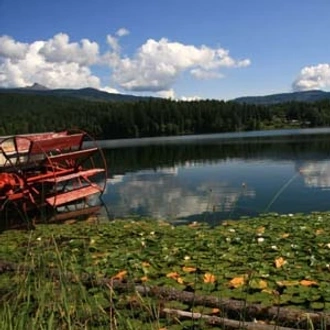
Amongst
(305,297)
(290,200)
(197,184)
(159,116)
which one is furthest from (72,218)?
(159,116)

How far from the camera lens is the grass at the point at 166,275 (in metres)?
3.62

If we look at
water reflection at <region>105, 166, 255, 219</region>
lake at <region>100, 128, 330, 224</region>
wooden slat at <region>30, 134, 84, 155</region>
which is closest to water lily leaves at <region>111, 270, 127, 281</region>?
lake at <region>100, 128, 330, 224</region>

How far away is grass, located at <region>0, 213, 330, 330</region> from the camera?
362 centimetres

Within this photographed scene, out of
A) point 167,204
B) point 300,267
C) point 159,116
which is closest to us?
point 300,267

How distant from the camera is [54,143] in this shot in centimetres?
1878

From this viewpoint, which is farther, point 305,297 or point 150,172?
point 150,172

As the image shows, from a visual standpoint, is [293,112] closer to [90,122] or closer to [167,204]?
[90,122]

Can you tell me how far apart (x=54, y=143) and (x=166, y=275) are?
12.9 meters

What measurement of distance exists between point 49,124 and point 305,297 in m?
131

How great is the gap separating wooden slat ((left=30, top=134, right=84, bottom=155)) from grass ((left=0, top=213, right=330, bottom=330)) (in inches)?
257

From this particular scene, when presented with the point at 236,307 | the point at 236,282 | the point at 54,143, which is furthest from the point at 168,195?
the point at 236,307

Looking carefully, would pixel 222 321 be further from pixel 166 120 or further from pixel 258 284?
pixel 166 120

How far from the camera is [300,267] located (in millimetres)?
6609

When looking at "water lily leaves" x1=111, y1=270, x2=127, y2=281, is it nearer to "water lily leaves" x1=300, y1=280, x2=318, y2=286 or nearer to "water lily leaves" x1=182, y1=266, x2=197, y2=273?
"water lily leaves" x1=182, y1=266, x2=197, y2=273
